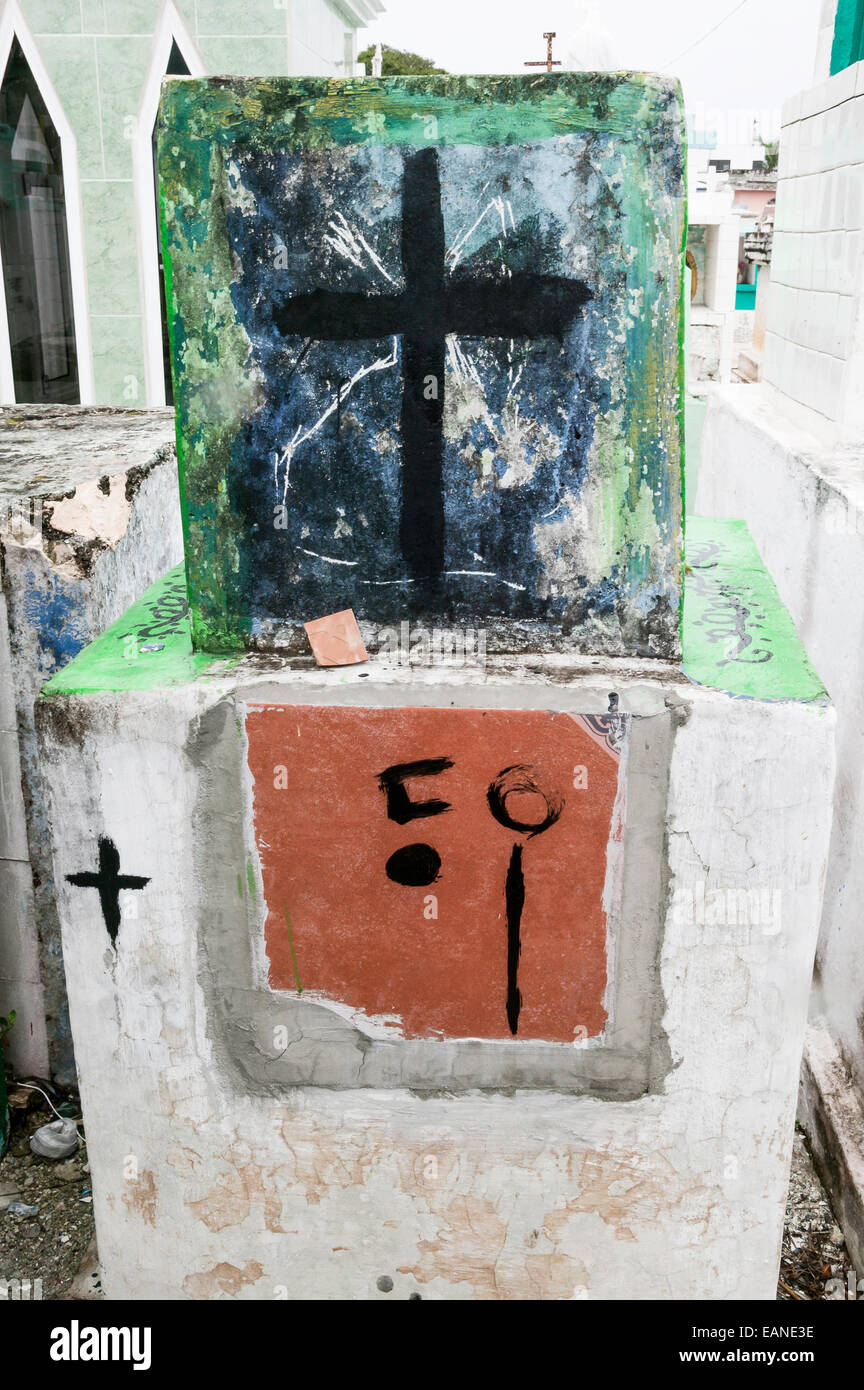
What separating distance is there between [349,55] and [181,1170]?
794 cm

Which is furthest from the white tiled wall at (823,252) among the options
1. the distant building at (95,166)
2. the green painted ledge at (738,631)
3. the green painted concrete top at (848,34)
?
the distant building at (95,166)

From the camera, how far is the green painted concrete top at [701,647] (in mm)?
2076

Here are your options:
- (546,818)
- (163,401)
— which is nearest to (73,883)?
(546,818)

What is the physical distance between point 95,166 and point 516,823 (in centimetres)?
553

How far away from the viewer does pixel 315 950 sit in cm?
219

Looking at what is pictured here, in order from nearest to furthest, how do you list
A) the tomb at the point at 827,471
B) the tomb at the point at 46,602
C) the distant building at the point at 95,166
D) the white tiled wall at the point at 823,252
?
1. the tomb at the point at 46,602
2. the tomb at the point at 827,471
3. the white tiled wall at the point at 823,252
4. the distant building at the point at 95,166

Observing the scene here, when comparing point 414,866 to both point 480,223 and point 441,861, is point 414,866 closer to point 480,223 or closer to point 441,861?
point 441,861

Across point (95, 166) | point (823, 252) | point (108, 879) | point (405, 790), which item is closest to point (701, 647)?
point (405, 790)

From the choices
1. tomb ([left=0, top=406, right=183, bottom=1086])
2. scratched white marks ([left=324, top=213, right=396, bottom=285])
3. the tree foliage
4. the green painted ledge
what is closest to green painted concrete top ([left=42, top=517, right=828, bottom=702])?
the green painted ledge

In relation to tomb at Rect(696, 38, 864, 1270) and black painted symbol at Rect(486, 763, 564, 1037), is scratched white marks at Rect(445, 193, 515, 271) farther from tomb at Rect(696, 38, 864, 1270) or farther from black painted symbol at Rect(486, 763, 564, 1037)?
tomb at Rect(696, 38, 864, 1270)

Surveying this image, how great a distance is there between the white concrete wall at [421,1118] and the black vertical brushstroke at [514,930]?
201mm

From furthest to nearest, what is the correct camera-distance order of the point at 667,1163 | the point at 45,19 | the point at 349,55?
the point at 349,55
the point at 45,19
the point at 667,1163

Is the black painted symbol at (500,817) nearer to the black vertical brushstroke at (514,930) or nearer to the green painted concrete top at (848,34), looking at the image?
the black vertical brushstroke at (514,930)
